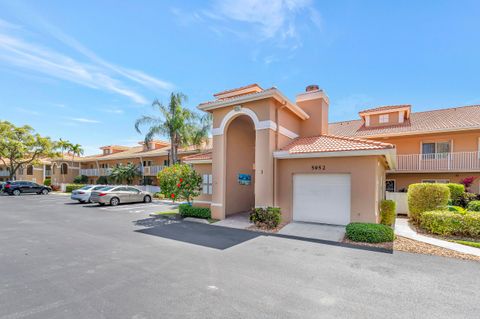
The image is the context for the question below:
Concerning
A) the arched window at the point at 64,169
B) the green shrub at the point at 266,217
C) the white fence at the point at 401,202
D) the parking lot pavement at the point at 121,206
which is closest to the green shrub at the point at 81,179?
the arched window at the point at 64,169

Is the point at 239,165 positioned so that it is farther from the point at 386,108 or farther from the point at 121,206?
the point at 386,108

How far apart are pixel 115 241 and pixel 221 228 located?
419 centimetres

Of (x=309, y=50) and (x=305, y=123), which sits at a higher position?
(x=309, y=50)

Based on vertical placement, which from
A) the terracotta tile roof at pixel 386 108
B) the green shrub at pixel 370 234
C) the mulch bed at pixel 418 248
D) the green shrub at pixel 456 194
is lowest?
the mulch bed at pixel 418 248

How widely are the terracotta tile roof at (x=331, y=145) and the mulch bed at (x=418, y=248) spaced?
11.5 feet

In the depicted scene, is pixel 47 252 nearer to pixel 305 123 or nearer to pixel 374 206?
pixel 374 206

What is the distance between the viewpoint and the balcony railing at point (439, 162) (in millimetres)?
16422

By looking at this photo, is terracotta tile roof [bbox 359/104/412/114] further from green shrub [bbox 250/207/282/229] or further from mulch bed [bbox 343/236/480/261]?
green shrub [bbox 250/207/282/229]

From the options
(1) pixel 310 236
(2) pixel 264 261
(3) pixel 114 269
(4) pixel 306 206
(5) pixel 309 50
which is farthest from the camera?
(5) pixel 309 50

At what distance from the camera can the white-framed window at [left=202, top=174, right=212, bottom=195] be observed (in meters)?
13.4

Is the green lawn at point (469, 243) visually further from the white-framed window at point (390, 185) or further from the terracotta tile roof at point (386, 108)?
the terracotta tile roof at point (386, 108)

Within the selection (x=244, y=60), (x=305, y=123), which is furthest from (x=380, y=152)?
(x=244, y=60)

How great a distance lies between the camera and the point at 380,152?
30.4 ft

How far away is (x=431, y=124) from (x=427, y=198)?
10315 mm
